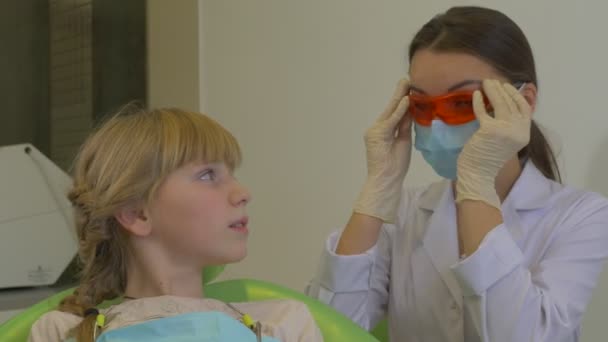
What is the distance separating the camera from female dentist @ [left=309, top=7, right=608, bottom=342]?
3.94 ft

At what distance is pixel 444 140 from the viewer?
1322 mm

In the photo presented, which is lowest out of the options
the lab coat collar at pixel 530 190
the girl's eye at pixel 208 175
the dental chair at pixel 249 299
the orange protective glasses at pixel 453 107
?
the dental chair at pixel 249 299

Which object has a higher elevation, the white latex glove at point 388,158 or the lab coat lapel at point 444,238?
the white latex glove at point 388,158

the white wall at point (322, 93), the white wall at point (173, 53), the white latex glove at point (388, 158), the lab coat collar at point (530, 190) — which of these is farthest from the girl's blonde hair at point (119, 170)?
the white wall at point (173, 53)

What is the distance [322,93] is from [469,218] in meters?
1.02

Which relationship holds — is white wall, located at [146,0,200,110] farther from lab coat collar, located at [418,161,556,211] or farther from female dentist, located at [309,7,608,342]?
lab coat collar, located at [418,161,556,211]

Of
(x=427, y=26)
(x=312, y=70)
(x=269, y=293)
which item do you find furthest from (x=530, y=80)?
(x=312, y=70)

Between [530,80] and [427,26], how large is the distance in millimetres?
219

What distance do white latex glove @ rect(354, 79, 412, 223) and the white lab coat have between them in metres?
0.09

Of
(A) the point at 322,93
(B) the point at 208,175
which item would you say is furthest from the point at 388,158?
(A) the point at 322,93

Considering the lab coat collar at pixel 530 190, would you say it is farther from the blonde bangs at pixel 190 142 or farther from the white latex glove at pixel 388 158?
the blonde bangs at pixel 190 142

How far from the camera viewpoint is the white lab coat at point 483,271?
3.89 feet

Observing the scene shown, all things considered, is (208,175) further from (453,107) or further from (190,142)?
(453,107)

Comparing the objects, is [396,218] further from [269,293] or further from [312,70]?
[312,70]
